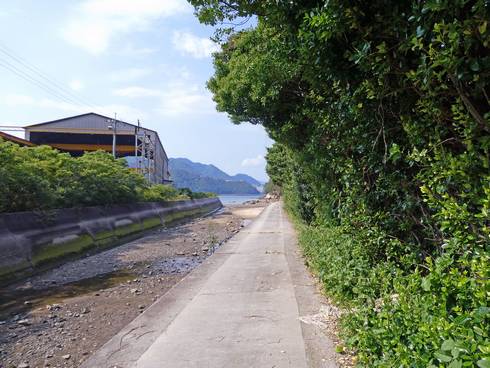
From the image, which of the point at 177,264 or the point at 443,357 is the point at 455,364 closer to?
the point at 443,357

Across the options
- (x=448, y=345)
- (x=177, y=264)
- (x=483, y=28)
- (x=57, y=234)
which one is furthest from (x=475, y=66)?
(x=57, y=234)

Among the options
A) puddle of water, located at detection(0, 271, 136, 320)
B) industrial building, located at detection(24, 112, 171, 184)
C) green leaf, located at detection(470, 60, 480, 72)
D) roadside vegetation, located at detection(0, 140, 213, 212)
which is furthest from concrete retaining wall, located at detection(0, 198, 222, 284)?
industrial building, located at detection(24, 112, 171, 184)

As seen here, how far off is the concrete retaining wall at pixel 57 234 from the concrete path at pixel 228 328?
476 cm

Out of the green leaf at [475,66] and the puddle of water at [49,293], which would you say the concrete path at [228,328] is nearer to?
the puddle of water at [49,293]

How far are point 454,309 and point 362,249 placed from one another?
264 cm

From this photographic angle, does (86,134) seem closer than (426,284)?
No

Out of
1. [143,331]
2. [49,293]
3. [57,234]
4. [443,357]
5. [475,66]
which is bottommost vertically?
[49,293]

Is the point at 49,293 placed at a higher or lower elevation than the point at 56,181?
lower

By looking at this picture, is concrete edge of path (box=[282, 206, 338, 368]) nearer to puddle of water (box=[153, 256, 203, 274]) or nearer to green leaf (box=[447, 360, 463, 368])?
green leaf (box=[447, 360, 463, 368])

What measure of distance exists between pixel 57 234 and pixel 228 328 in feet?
29.9

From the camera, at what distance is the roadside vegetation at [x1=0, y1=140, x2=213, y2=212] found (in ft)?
35.6

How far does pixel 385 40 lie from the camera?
10.7ft

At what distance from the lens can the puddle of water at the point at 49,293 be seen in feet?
24.2

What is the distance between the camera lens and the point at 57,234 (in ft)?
39.7
